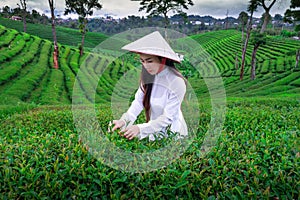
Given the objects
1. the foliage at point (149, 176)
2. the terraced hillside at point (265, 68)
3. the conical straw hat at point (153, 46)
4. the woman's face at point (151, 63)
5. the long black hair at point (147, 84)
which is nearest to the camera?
the foliage at point (149, 176)

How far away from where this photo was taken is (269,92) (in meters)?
14.5

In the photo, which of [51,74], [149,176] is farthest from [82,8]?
[149,176]

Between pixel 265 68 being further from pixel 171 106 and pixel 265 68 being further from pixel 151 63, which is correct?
pixel 151 63

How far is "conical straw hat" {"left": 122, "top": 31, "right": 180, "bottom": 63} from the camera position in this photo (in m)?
1.87

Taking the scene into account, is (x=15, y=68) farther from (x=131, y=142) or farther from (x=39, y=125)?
(x=131, y=142)

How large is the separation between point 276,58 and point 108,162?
31552 mm

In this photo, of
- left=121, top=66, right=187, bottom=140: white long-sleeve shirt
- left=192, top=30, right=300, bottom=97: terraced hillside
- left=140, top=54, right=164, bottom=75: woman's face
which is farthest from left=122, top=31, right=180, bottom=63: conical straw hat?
left=192, top=30, right=300, bottom=97: terraced hillside

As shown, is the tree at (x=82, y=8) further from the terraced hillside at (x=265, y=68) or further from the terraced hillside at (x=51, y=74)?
the terraced hillside at (x=265, y=68)

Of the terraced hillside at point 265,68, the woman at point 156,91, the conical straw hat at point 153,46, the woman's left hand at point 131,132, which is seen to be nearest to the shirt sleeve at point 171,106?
the woman at point 156,91

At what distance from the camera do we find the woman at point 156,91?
1.92m

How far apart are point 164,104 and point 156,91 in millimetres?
133

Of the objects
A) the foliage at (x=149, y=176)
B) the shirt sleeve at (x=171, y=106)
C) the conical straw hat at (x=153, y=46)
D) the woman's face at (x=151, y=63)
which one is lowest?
the foliage at (x=149, y=176)

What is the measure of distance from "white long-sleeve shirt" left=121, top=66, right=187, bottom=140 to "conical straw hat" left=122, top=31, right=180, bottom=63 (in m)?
0.22

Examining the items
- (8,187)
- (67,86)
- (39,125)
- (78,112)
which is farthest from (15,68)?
(8,187)
